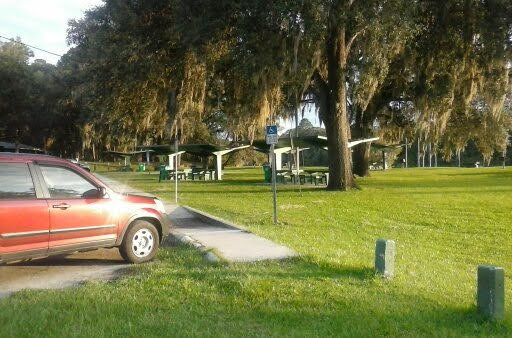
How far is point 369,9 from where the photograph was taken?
1753cm

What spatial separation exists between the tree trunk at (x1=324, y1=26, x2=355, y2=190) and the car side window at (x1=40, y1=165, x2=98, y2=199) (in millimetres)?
14593

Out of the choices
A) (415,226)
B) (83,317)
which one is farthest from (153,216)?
(415,226)

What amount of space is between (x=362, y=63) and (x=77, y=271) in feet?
46.5

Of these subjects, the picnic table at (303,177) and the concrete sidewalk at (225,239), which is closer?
the concrete sidewalk at (225,239)

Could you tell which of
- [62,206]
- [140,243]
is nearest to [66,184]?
[62,206]

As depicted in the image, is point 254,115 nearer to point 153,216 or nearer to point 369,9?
point 369,9

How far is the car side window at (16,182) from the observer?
6.46 m

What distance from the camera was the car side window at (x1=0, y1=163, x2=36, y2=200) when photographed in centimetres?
646

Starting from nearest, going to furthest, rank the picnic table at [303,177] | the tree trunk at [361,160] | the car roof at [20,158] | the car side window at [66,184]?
the car roof at [20,158], the car side window at [66,184], the picnic table at [303,177], the tree trunk at [361,160]

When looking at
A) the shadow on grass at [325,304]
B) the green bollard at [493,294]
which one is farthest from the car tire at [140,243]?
the green bollard at [493,294]

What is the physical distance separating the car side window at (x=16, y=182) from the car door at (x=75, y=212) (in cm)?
23

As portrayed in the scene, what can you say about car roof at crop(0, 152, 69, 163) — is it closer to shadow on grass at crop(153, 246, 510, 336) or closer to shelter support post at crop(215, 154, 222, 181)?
shadow on grass at crop(153, 246, 510, 336)

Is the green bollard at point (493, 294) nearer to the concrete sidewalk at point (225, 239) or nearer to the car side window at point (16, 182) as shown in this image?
the concrete sidewalk at point (225, 239)

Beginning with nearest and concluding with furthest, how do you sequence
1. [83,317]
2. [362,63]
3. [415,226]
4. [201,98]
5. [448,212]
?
[83,317] < [415,226] < [448,212] < [362,63] < [201,98]
